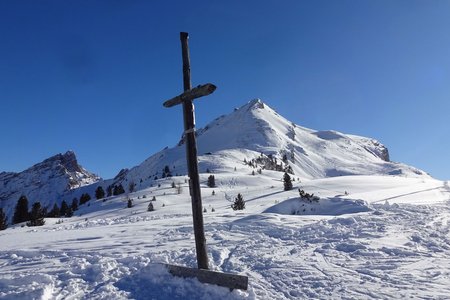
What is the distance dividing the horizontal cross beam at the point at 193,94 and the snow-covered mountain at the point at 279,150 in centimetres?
7247

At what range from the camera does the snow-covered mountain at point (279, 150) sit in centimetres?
11106

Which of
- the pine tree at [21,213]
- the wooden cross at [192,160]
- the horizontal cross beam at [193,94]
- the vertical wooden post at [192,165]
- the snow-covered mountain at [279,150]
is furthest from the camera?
the snow-covered mountain at [279,150]

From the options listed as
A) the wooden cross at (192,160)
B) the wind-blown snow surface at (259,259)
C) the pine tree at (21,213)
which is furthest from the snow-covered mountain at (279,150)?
the wooden cross at (192,160)

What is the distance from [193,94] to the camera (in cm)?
884

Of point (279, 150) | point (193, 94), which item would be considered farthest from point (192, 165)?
point (279, 150)

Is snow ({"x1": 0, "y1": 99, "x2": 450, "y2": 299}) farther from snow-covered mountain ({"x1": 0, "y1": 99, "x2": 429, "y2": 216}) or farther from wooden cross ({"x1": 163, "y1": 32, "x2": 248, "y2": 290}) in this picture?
snow-covered mountain ({"x1": 0, "y1": 99, "x2": 429, "y2": 216})

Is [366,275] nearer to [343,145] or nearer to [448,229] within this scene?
[448,229]

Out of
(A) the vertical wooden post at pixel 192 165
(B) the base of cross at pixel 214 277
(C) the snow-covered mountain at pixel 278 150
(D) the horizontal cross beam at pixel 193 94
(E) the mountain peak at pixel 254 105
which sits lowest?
(B) the base of cross at pixel 214 277

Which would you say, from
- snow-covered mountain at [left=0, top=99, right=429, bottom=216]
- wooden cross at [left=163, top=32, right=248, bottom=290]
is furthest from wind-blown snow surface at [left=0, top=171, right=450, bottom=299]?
snow-covered mountain at [left=0, top=99, right=429, bottom=216]

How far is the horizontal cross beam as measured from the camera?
27.7ft

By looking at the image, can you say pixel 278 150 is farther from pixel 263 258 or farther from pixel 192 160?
pixel 192 160

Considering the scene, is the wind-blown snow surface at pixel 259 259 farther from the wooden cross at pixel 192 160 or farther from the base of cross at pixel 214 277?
the wooden cross at pixel 192 160

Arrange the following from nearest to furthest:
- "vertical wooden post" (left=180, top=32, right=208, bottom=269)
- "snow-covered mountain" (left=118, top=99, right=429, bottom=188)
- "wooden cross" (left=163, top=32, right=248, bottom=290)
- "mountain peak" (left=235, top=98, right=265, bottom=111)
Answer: "wooden cross" (left=163, top=32, right=248, bottom=290), "vertical wooden post" (left=180, top=32, right=208, bottom=269), "snow-covered mountain" (left=118, top=99, right=429, bottom=188), "mountain peak" (left=235, top=98, right=265, bottom=111)

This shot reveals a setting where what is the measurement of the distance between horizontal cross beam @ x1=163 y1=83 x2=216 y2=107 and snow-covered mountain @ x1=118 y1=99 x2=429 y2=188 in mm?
72467
